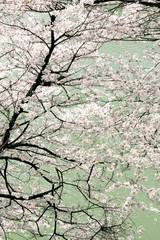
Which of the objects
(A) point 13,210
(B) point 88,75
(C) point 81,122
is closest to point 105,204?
(C) point 81,122

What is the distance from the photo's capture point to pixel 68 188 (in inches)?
432

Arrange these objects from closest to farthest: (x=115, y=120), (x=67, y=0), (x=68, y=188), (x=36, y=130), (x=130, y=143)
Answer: (x=130, y=143) → (x=115, y=120) → (x=67, y=0) → (x=36, y=130) → (x=68, y=188)

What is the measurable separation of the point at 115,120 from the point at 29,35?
2.47 meters

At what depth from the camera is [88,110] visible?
15.0 ft

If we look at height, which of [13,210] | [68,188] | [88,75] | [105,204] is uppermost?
[68,188]

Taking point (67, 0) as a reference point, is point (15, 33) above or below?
above

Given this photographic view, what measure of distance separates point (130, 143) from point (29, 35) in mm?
2958

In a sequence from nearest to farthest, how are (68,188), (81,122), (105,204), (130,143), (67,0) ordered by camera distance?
(130,143), (67,0), (105,204), (81,122), (68,188)

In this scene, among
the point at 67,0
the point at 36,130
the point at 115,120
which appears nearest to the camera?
the point at 115,120

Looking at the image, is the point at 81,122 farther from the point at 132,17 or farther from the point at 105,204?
the point at 132,17

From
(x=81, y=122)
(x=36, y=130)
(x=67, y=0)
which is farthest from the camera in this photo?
(x=36, y=130)

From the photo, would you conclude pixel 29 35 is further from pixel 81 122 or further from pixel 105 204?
pixel 105 204

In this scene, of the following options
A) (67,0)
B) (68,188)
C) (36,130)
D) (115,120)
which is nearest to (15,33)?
(67,0)

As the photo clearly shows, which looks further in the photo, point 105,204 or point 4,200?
point 4,200
